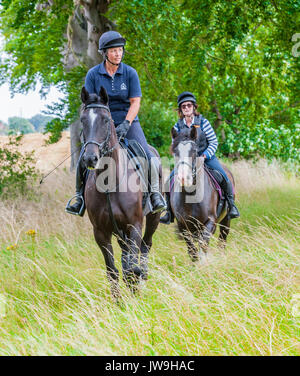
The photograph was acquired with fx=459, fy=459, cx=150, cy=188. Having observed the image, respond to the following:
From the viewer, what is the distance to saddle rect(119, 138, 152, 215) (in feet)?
20.1

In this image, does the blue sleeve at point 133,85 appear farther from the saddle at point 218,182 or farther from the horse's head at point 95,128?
Result: the saddle at point 218,182

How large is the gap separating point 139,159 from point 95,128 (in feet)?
4.10

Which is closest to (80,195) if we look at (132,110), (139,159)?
(139,159)

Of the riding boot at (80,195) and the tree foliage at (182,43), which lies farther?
the tree foliage at (182,43)

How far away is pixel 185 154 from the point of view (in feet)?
22.0

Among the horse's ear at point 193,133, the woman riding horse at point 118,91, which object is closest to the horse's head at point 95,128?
the woman riding horse at point 118,91

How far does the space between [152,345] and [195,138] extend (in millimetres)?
3667

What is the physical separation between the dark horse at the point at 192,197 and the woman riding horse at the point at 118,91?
603 millimetres

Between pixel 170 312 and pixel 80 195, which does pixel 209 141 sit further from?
pixel 170 312

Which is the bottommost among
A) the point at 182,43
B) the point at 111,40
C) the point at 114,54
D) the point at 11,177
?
the point at 11,177

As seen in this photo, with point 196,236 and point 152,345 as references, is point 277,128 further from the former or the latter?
point 152,345

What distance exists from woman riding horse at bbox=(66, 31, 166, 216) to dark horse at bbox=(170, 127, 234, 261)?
23.7 inches

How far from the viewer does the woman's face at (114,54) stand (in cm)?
600

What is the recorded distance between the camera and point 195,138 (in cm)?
696
